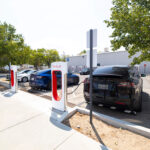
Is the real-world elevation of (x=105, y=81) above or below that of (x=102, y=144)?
above

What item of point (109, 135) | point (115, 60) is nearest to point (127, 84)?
point (109, 135)

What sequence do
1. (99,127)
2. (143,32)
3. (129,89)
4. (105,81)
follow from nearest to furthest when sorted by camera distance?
(99,127) < (129,89) < (105,81) < (143,32)

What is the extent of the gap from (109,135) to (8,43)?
9.47 meters

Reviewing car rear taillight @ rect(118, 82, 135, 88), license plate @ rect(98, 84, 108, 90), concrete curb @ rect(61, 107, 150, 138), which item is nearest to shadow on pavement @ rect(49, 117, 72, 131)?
concrete curb @ rect(61, 107, 150, 138)

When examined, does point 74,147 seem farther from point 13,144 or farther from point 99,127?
point 13,144

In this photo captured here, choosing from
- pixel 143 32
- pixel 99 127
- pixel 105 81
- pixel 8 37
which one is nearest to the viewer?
pixel 99 127

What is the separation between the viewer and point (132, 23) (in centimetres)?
406

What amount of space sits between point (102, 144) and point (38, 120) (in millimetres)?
1937

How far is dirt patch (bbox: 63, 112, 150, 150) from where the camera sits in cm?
206

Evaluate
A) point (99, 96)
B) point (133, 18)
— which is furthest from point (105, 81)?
point (133, 18)

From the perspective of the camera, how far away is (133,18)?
159 inches

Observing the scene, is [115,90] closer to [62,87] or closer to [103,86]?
[103,86]

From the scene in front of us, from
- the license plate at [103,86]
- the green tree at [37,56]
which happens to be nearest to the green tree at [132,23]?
the license plate at [103,86]

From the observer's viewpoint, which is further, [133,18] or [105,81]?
[133,18]
